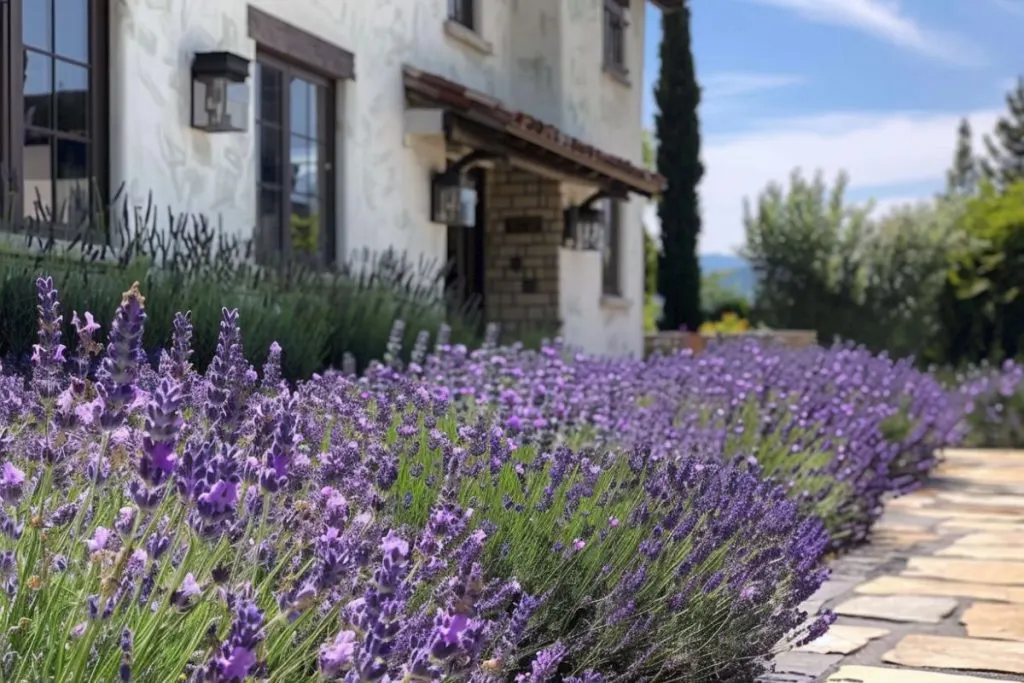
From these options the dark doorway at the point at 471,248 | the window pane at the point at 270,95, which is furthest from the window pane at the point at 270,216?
the dark doorway at the point at 471,248

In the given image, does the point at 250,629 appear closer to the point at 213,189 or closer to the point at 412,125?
the point at 213,189

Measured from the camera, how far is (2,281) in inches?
182

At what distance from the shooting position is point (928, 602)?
5.11 metres

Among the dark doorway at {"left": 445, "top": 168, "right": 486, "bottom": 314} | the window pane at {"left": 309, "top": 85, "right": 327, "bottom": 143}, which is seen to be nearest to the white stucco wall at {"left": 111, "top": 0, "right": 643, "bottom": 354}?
the window pane at {"left": 309, "top": 85, "right": 327, "bottom": 143}

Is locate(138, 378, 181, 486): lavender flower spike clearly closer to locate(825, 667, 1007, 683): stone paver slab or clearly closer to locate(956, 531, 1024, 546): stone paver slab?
locate(825, 667, 1007, 683): stone paver slab

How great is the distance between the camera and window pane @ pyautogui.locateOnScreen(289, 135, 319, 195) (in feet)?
26.7

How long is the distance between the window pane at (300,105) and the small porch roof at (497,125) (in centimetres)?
109

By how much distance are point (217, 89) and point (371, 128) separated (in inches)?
84.8

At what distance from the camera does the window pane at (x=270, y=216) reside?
772 cm

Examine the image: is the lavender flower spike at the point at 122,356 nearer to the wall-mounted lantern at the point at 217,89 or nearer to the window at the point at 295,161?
the wall-mounted lantern at the point at 217,89

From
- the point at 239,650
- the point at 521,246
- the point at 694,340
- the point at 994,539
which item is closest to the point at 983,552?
the point at 994,539

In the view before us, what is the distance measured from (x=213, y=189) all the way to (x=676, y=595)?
463 cm

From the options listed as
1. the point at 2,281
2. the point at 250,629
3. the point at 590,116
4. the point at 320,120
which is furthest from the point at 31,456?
the point at 590,116

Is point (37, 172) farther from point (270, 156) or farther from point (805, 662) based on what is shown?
point (805, 662)
